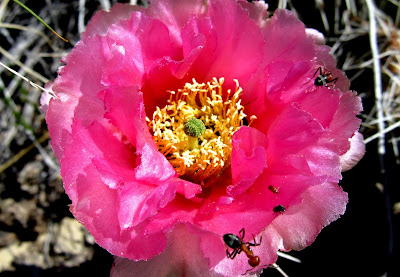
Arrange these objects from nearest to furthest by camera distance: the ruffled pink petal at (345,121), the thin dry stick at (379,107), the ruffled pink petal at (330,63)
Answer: the ruffled pink petal at (345,121) → the ruffled pink petal at (330,63) → the thin dry stick at (379,107)

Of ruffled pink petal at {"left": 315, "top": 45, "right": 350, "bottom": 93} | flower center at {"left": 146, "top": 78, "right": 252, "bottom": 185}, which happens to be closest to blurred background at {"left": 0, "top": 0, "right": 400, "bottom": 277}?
ruffled pink petal at {"left": 315, "top": 45, "right": 350, "bottom": 93}

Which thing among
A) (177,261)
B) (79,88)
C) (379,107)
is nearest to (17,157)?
(79,88)

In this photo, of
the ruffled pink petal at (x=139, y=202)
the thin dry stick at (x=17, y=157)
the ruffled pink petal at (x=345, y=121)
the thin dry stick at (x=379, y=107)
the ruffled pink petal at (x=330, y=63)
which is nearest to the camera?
the ruffled pink petal at (x=139, y=202)

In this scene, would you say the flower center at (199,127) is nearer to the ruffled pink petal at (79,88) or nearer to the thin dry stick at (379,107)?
the ruffled pink petal at (79,88)

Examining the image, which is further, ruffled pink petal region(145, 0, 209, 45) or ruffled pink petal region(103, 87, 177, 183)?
ruffled pink petal region(145, 0, 209, 45)

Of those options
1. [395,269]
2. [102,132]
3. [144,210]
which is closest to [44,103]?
[102,132]

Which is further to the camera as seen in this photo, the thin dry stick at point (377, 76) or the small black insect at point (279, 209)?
the thin dry stick at point (377, 76)

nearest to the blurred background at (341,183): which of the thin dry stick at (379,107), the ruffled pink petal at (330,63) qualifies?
the thin dry stick at (379,107)

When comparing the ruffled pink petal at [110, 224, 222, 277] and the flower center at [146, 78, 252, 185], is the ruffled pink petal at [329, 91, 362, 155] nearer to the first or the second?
the flower center at [146, 78, 252, 185]
